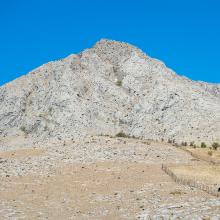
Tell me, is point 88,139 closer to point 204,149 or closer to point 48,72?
point 204,149

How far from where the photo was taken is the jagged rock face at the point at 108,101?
132 m

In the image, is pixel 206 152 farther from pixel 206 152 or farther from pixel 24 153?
pixel 24 153

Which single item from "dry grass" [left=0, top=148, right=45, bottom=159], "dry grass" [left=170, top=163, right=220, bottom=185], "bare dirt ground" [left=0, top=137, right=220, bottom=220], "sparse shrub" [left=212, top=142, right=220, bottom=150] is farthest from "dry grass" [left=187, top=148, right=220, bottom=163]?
"dry grass" [left=0, top=148, right=45, bottom=159]

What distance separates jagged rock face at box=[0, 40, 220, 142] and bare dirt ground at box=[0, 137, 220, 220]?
39399mm

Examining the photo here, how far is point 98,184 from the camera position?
59.1 m

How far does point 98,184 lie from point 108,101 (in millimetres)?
86381

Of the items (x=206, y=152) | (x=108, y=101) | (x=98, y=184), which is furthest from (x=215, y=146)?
(x=98, y=184)

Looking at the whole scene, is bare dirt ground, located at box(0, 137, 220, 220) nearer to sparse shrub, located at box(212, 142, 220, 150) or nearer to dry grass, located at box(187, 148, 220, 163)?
dry grass, located at box(187, 148, 220, 163)

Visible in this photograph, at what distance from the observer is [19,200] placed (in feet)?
166

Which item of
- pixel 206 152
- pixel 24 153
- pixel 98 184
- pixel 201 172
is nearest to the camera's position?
pixel 98 184

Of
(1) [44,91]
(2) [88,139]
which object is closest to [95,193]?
(2) [88,139]

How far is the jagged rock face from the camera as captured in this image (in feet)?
432

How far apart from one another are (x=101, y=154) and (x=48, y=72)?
79363 mm

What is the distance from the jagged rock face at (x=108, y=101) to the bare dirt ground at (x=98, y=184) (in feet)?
129
